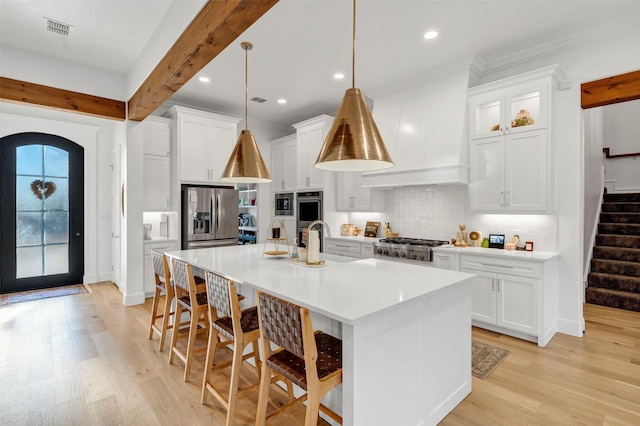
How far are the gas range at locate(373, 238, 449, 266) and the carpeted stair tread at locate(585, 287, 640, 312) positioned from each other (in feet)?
7.08

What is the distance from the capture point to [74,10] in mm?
2930

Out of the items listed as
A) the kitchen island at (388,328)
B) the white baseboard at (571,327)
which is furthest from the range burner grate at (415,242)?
the kitchen island at (388,328)

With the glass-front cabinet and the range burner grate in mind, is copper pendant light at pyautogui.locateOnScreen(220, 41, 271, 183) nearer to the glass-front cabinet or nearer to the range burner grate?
the range burner grate

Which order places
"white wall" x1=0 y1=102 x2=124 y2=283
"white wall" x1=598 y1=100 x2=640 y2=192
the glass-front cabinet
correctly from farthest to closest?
"white wall" x1=598 y1=100 x2=640 y2=192, "white wall" x1=0 y1=102 x2=124 y2=283, the glass-front cabinet

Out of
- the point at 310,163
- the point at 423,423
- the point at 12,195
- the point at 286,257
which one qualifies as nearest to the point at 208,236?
the point at 310,163

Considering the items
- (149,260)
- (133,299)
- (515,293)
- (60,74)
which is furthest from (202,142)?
(515,293)

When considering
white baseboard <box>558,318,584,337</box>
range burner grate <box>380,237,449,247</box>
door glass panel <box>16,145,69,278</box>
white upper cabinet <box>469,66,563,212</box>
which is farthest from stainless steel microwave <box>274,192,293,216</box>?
white baseboard <box>558,318,584,337</box>

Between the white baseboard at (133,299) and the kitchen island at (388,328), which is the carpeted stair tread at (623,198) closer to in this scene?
the kitchen island at (388,328)

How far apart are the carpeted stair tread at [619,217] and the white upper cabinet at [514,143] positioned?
3.20 meters

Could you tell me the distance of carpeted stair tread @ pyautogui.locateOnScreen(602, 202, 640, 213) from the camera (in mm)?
5480

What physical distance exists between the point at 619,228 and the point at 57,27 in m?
7.85

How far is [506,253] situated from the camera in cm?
344

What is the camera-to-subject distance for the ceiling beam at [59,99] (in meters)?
3.58

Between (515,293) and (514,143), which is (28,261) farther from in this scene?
(514,143)
